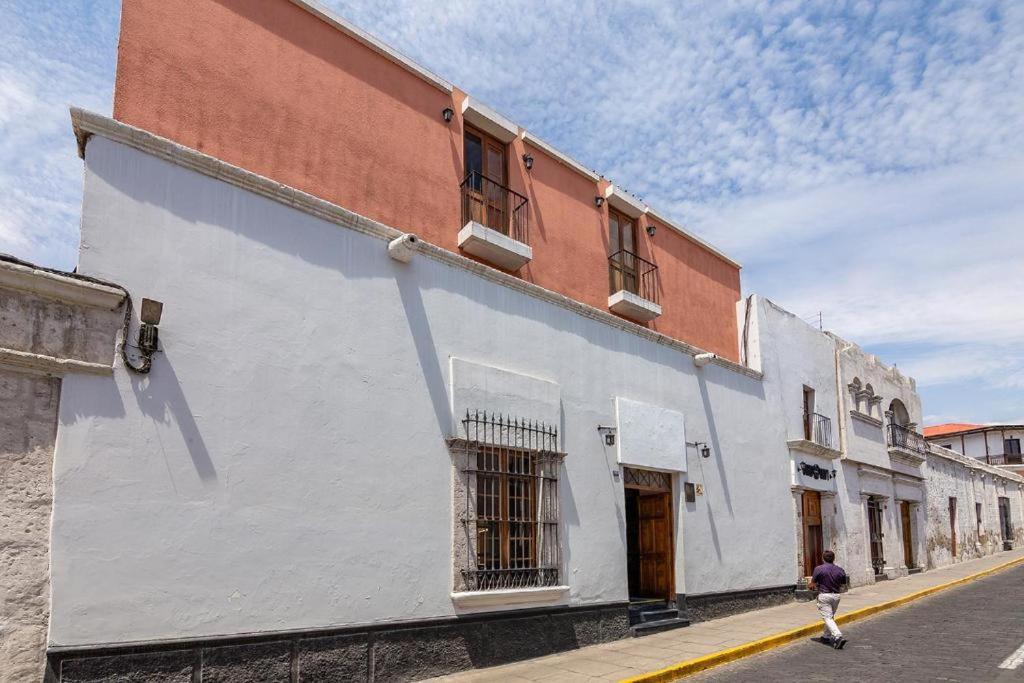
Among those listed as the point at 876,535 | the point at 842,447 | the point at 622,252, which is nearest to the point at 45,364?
the point at 622,252

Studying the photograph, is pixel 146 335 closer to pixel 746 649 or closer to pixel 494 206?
pixel 494 206

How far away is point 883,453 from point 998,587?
428 centimetres

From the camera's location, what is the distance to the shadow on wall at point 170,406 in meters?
6.52

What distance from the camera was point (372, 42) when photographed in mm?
9242

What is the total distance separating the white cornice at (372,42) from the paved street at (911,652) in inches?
315

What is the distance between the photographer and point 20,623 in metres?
5.62

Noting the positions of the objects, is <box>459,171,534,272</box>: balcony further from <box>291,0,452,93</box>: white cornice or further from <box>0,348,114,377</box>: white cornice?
<box>0,348,114,377</box>: white cornice

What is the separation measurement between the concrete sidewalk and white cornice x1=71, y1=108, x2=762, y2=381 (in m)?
4.77

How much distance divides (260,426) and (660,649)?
246 inches

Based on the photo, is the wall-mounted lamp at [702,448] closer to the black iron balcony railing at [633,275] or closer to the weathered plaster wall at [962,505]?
the black iron balcony railing at [633,275]

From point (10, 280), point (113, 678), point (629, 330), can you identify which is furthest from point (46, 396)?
point (629, 330)

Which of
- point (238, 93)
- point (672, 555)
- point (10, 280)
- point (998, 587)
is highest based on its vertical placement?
point (238, 93)

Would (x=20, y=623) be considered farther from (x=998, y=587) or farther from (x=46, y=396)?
(x=998, y=587)

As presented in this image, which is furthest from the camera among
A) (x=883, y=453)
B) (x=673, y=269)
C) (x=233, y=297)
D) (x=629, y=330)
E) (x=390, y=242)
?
(x=883, y=453)
